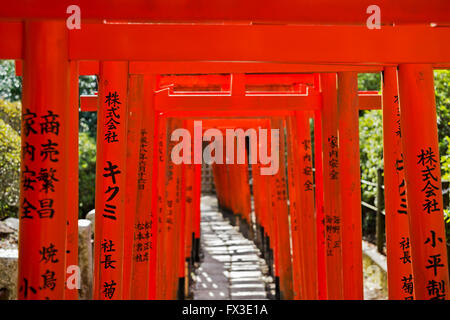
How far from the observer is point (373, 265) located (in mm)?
8562

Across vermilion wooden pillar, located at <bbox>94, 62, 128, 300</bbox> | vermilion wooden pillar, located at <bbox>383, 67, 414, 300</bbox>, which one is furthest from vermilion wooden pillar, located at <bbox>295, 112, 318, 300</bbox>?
vermilion wooden pillar, located at <bbox>94, 62, 128, 300</bbox>

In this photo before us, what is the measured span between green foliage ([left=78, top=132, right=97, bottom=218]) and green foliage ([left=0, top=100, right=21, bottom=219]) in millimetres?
3358

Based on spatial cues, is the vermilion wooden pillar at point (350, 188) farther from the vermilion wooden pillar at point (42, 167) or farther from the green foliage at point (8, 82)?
the green foliage at point (8, 82)

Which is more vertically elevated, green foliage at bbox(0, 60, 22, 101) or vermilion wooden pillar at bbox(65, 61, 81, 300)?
green foliage at bbox(0, 60, 22, 101)

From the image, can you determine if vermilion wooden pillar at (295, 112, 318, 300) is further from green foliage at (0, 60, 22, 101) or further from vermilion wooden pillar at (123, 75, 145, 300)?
green foliage at (0, 60, 22, 101)

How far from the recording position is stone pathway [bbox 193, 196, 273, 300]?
10070 millimetres

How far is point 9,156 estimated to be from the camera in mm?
7344

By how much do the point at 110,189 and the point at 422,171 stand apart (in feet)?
7.22

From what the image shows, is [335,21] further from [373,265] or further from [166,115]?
[373,265]

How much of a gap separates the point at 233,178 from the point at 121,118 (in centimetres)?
1592

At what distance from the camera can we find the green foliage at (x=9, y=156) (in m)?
7.34

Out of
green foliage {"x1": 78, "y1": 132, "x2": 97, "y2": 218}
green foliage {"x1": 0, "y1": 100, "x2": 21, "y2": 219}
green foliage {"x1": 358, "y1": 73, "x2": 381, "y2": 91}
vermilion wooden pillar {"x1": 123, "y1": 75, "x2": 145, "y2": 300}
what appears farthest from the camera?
green foliage {"x1": 358, "y1": 73, "x2": 381, "y2": 91}

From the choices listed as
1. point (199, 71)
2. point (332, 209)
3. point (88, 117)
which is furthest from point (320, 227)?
point (88, 117)
